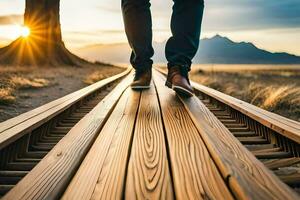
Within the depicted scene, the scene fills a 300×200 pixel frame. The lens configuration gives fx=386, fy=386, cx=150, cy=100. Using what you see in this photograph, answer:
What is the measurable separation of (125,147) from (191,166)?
0.36 metres

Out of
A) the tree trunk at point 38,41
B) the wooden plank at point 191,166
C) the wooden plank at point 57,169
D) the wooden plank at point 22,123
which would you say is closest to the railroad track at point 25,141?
the wooden plank at point 22,123

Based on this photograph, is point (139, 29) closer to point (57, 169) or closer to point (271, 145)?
point (271, 145)

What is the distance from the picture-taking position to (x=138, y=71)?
12.0 feet

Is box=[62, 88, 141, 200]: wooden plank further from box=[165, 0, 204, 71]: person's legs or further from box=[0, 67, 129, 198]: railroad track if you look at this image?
box=[165, 0, 204, 71]: person's legs

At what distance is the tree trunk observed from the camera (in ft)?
66.6

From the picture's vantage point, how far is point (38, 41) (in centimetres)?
2077

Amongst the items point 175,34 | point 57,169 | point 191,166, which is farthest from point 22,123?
point 175,34

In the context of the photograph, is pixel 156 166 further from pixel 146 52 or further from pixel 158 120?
pixel 146 52

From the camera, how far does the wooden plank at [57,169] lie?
1068 mm

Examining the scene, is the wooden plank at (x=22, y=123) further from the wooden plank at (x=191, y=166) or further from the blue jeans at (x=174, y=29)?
the blue jeans at (x=174, y=29)

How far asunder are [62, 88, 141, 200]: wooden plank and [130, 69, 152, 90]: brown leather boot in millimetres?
1579

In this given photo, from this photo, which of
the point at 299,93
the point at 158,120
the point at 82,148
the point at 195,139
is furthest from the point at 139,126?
the point at 299,93

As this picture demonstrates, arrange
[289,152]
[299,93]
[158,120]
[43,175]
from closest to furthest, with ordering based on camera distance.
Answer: [43,175] → [289,152] → [158,120] → [299,93]

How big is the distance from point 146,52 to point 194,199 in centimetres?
258
